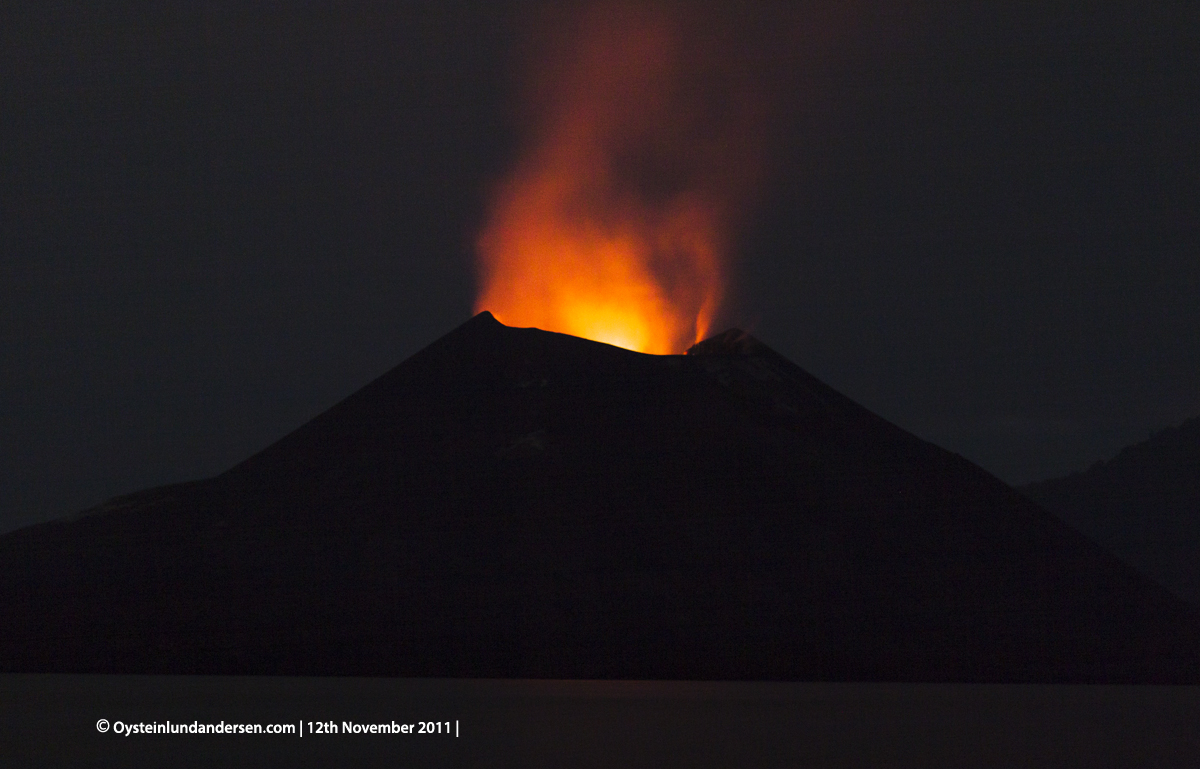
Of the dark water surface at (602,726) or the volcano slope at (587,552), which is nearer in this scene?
the dark water surface at (602,726)

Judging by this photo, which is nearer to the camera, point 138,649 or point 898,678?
point 898,678

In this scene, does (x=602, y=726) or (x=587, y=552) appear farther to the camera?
(x=587, y=552)

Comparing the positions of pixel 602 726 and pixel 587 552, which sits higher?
pixel 587 552

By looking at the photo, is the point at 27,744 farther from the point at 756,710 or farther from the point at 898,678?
the point at 898,678

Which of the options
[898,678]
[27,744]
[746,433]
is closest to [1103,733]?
[27,744]

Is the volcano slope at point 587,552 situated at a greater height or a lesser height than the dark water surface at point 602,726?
greater
